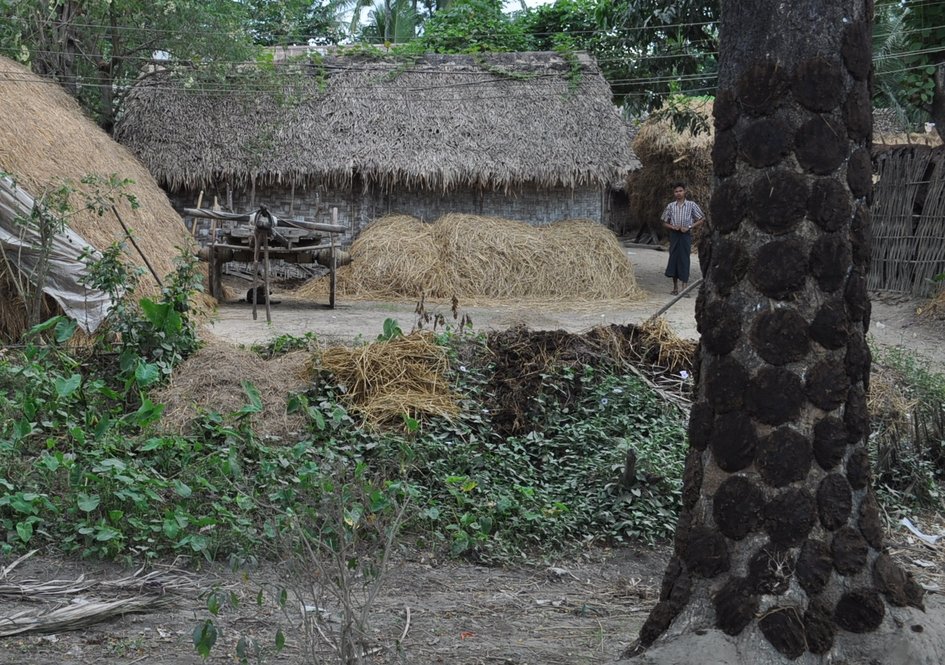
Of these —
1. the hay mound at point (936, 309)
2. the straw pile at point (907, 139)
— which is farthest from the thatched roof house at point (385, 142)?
the straw pile at point (907, 139)

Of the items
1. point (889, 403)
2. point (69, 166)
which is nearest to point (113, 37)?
point (69, 166)

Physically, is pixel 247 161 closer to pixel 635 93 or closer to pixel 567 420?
pixel 635 93

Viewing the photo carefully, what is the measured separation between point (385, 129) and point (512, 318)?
217 inches

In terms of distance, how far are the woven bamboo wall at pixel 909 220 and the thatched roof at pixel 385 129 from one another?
398cm

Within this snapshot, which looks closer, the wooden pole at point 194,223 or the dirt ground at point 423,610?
the dirt ground at point 423,610

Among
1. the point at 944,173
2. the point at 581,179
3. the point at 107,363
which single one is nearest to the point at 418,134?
the point at 581,179

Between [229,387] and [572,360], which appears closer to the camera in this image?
[229,387]

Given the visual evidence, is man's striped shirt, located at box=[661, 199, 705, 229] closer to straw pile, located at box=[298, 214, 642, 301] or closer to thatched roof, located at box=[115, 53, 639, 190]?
straw pile, located at box=[298, 214, 642, 301]

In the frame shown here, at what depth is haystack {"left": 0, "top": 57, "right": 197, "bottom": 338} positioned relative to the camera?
370 inches

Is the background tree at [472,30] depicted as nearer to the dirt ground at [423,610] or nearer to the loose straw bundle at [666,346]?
the loose straw bundle at [666,346]

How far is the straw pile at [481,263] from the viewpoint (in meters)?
14.6

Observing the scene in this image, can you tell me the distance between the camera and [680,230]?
14812 millimetres

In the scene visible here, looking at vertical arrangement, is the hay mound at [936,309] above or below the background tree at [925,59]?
below

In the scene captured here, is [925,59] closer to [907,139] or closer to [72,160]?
[907,139]
